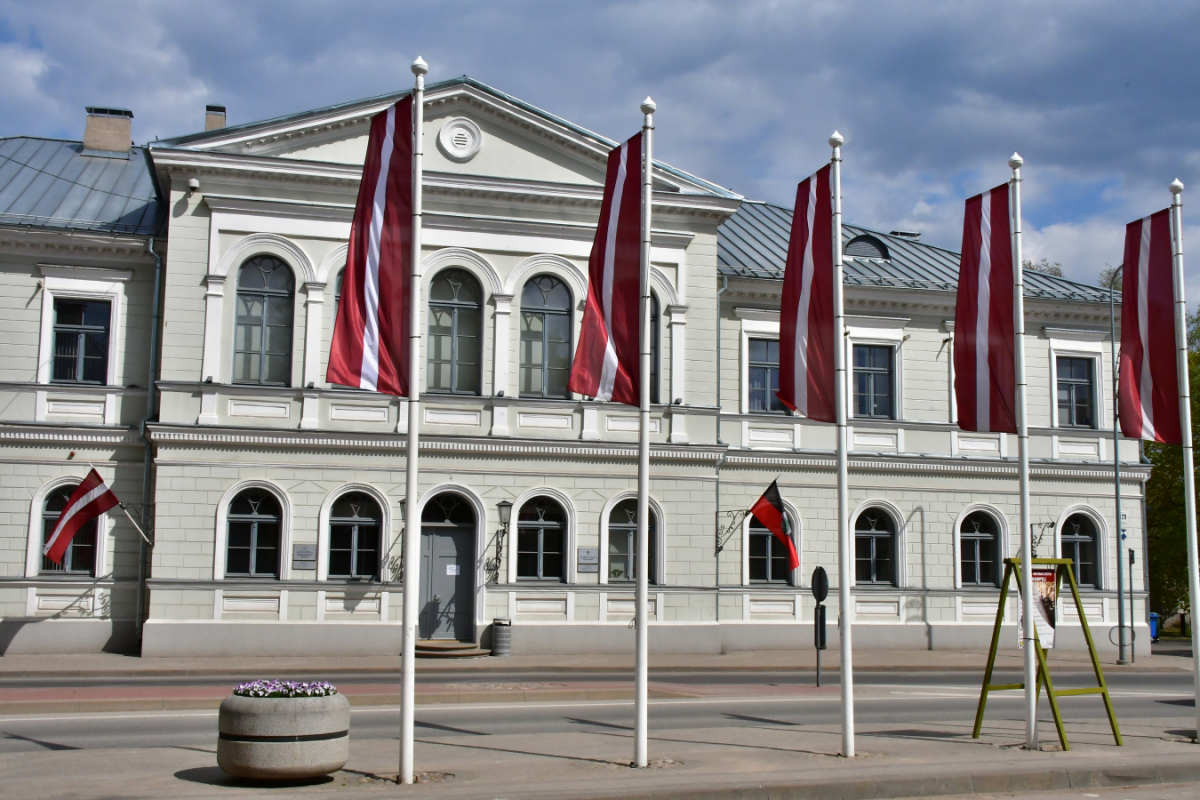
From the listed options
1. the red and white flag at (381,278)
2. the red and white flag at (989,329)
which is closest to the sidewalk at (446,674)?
the red and white flag at (381,278)

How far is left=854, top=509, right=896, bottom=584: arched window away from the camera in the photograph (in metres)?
29.0

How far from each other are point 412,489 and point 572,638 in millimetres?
15134

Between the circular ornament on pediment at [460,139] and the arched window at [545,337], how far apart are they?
325cm

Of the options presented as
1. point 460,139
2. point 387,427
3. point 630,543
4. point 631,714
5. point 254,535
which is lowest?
point 631,714

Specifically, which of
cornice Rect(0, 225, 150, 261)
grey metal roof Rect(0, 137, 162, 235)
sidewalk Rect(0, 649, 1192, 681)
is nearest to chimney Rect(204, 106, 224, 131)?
grey metal roof Rect(0, 137, 162, 235)

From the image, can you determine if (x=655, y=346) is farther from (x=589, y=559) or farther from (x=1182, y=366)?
(x=1182, y=366)

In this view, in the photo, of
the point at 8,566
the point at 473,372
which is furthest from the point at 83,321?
the point at 473,372

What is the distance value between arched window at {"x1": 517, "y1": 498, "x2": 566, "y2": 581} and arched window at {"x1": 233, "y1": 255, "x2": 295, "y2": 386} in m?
6.11

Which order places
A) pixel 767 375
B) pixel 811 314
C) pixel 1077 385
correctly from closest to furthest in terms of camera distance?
pixel 811 314 < pixel 767 375 < pixel 1077 385

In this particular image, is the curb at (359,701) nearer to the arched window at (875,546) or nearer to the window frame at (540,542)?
the window frame at (540,542)

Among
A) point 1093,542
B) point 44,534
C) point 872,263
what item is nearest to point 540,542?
point 44,534

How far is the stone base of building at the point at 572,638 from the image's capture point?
23.6m

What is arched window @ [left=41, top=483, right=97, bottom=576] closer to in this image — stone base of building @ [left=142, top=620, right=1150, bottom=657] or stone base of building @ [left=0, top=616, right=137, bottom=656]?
stone base of building @ [left=0, top=616, right=137, bottom=656]

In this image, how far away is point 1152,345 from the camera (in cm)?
1480
